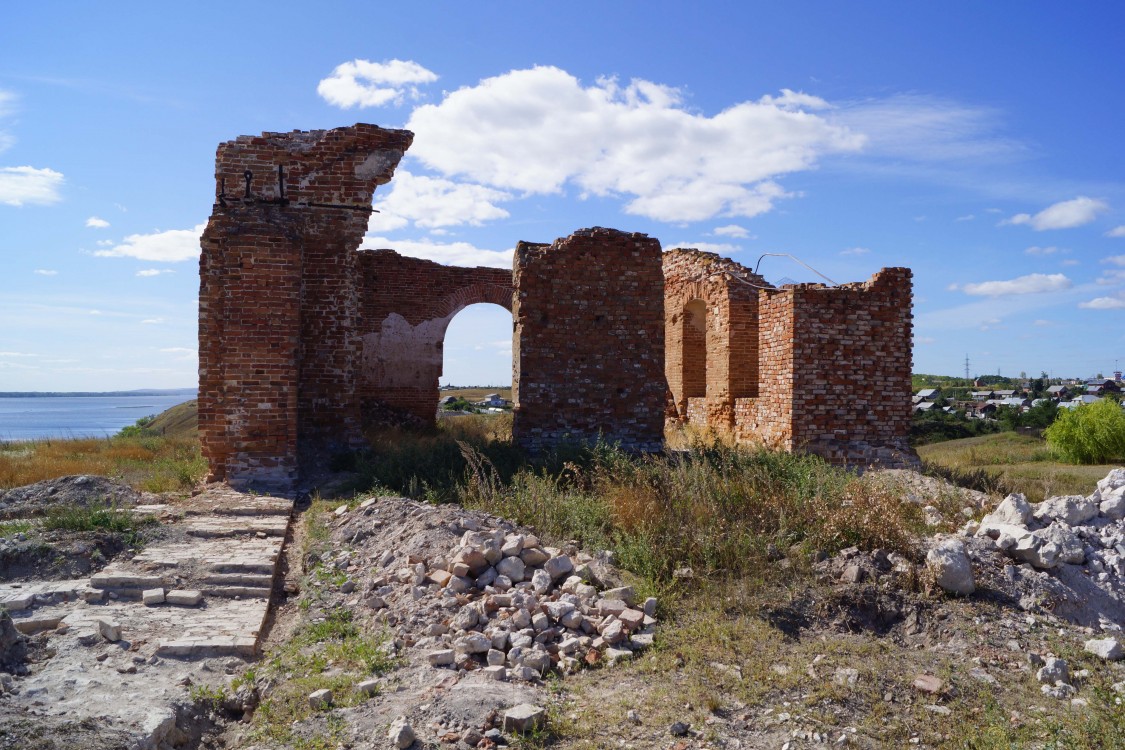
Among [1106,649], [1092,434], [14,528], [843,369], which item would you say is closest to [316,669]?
[14,528]

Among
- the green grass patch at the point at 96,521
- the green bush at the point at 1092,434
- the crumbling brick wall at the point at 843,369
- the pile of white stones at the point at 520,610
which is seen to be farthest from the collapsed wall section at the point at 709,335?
the green bush at the point at 1092,434

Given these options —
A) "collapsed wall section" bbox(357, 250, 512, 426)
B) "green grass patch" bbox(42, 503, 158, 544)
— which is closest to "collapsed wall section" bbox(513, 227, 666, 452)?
"green grass patch" bbox(42, 503, 158, 544)

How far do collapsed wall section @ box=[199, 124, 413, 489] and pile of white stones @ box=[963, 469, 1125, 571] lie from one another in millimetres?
7354

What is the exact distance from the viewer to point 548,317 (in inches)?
393

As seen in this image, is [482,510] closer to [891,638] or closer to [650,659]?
[650,659]

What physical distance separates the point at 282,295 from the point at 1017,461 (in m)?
19.0

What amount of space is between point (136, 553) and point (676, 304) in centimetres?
1068

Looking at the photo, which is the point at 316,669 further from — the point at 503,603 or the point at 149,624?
the point at 149,624

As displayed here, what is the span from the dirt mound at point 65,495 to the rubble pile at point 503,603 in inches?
137

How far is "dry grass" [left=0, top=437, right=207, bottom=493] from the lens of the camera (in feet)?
29.8

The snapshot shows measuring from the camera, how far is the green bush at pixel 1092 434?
1920cm

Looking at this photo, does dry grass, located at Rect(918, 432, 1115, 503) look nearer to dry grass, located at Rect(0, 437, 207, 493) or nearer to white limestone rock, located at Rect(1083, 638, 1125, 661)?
white limestone rock, located at Rect(1083, 638, 1125, 661)

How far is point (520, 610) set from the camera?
447 cm

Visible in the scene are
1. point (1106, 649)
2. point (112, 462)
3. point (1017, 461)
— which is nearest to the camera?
point (1106, 649)
